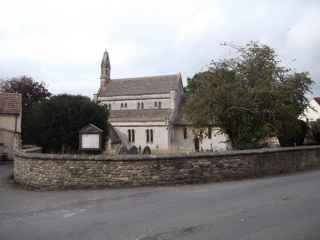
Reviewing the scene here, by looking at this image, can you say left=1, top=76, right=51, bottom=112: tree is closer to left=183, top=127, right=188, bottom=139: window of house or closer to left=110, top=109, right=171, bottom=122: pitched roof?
left=110, top=109, right=171, bottom=122: pitched roof

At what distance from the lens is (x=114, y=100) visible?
54.7 m

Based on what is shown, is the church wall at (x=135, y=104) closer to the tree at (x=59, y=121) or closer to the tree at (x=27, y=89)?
the tree at (x=27, y=89)

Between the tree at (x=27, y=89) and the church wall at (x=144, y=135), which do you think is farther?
the church wall at (x=144, y=135)

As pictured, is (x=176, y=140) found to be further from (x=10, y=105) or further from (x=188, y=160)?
(x=188, y=160)

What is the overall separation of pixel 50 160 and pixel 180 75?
41.0 metres

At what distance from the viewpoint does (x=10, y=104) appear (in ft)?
101

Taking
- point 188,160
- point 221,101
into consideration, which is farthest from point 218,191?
point 221,101

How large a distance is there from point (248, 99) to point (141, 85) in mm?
35759

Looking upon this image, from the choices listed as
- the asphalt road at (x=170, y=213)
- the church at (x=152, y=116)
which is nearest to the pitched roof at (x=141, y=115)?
the church at (x=152, y=116)

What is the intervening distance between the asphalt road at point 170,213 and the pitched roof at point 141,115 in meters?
34.3

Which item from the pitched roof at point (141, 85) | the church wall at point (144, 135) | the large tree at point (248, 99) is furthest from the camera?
the pitched roof at point (141, 85)

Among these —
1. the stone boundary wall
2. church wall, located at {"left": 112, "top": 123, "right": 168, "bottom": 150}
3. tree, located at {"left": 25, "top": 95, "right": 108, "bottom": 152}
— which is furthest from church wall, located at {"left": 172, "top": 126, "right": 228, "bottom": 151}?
the stone boundary wall

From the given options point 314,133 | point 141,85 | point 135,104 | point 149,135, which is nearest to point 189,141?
point 149,135

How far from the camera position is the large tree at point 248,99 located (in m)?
20.3
